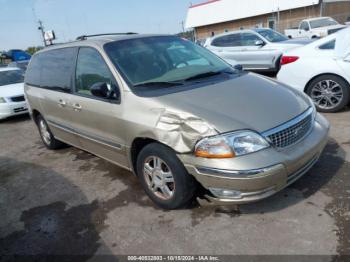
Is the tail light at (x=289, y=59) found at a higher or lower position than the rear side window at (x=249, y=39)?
higher

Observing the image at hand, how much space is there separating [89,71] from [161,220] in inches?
77.4

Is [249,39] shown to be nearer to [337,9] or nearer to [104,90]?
[104,90]

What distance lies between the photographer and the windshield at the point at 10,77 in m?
9.22

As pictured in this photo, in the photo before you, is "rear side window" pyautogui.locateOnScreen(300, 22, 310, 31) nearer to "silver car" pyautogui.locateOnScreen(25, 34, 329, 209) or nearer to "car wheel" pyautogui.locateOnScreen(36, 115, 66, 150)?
"silver car" pyautogui.locateOnScreen(25, 34, 329, 209)

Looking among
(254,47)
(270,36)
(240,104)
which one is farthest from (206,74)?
(270,36)

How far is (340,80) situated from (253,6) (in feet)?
132

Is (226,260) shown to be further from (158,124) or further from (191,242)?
(158,124)

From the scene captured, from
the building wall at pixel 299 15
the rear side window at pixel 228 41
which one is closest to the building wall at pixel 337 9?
the building wall at pixel 299 15

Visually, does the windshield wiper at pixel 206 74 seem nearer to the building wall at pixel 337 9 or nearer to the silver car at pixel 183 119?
the silver car at pixel 183 119

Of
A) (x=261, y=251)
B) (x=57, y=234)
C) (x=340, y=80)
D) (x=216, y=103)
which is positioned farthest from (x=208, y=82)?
(x=340, y=80)

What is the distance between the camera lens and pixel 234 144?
8.24 feet

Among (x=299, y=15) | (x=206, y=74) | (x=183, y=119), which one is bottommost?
(x=299, y=15)

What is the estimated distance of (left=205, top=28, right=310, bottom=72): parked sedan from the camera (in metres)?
9.43

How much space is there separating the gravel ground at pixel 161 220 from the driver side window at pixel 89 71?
1.25 metres
